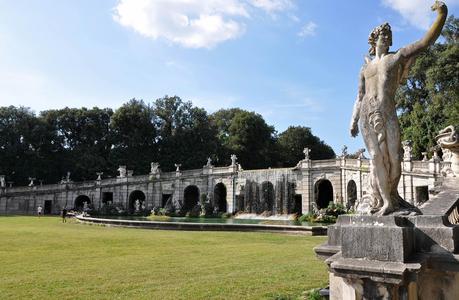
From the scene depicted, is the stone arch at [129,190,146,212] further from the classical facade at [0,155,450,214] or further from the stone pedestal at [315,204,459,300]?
the stone pedestal at [315,204,459,300]

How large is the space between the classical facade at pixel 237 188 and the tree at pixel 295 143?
1610cm

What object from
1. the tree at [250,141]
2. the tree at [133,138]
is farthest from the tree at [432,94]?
the tree at [133,138]

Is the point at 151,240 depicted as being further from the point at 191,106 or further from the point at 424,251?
the point at 191,106

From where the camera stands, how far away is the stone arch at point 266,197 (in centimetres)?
4256

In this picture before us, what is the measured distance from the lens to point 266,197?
4303 centimetres

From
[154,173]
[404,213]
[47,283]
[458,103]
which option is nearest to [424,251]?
[404,213]

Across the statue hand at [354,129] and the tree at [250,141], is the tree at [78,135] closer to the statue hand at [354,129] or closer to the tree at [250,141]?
the tree at [250,141]

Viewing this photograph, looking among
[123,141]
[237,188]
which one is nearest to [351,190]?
[237,188]

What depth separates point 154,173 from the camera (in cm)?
4922

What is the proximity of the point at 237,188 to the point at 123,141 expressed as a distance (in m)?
22.4

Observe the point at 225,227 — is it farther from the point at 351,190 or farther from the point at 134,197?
the point at 134,197

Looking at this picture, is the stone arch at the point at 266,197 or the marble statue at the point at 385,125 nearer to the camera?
the marble statue at the point at 385,125

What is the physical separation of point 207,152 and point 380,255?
54895 millimetres

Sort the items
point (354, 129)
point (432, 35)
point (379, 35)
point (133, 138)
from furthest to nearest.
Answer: point (133, 138), point (354, 129), point (379, 35), point (432, 35)
